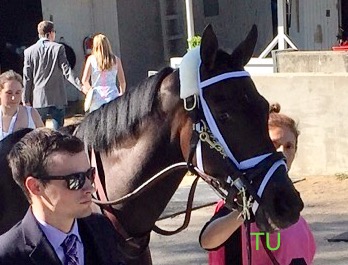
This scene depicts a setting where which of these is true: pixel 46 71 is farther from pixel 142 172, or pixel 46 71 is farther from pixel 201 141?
pixel 201 141

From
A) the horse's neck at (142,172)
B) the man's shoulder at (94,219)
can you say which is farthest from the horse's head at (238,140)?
the man's shoulder at (94,219)

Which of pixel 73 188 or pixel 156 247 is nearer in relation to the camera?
pixel 73 188

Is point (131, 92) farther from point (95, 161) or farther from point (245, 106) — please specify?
point (245, 106)

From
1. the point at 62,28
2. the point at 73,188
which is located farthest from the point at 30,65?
the point at 73,188

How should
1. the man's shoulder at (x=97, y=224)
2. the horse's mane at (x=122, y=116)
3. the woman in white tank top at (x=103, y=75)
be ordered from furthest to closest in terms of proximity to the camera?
the woman in white tank top at (x=103, y=75), the horse's mane at (x=122, y=116), the man's shoulder at (x=97, y=224)

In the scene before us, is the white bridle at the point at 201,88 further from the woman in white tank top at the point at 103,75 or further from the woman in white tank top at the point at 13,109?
the woman in white tank top at the point at 103,75

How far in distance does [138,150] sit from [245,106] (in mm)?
633

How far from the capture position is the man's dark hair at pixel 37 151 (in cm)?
288

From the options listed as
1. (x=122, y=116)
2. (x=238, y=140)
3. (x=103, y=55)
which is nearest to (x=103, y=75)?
(x=103, y=55)

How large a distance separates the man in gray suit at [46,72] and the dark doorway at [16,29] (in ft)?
25.4

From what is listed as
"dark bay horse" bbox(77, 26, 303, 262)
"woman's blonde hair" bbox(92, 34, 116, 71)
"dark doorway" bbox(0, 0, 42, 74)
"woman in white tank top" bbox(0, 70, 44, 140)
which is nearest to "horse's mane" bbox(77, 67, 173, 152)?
"dark bay horse" bbox(77, 26, 303, 262)

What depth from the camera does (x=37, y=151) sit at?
9.45 ft

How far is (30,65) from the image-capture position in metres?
11.4

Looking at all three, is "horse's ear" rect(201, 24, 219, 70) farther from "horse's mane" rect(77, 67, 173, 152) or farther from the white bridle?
"horse's mane" rect(77, 67, 173, 152)
